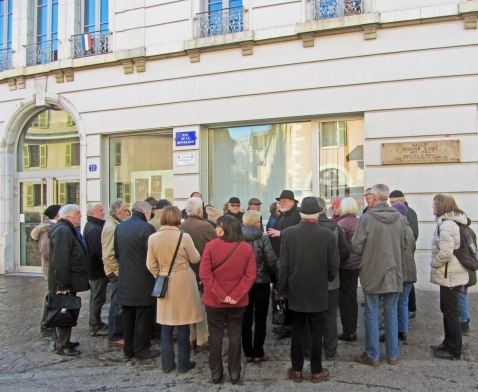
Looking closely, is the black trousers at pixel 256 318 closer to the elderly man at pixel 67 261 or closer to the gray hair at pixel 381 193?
the gray hair at pixel 381 193

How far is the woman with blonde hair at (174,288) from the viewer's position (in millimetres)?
4480

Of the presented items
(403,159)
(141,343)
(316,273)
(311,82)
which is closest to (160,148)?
(311,82)

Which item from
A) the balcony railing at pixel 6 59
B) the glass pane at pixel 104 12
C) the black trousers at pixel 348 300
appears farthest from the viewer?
the balcony railing at pixel 6 59

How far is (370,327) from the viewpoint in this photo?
15.0ft

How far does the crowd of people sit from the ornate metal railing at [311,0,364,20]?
5108 millimetres

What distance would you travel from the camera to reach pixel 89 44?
10781 millimetres

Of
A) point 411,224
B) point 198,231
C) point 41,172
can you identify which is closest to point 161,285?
point 198,231

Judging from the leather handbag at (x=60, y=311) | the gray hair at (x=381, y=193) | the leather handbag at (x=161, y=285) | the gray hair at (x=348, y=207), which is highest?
the gray hair at (x=381, y=193)

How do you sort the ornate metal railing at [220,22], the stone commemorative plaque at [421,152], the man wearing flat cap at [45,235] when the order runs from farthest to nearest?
the ornate metal railing at [220,22], the stone commemorative plaque at [421,152], the man wearing flat cap at [45,235]

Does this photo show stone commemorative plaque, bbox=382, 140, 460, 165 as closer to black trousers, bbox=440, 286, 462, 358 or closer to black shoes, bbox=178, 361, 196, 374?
black trousers, bbox=440, 286, 462, 358

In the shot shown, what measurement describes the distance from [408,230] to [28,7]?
11.5 metres

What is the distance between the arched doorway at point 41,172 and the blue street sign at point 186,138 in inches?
122

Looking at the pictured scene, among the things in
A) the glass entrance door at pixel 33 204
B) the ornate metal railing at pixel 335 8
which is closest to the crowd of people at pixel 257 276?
the ornate metal railing at pixel 335 8

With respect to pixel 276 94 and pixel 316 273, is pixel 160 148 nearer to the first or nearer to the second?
pixel 276 94
